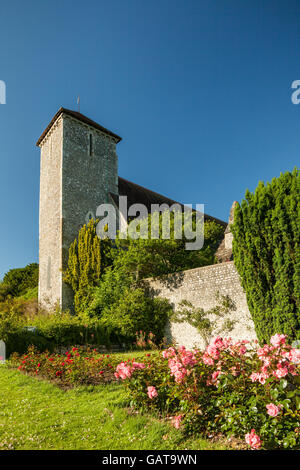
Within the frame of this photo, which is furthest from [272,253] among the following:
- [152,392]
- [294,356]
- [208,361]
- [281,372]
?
[152,392]

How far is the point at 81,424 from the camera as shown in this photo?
3.77 meters

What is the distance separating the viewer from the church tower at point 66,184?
57.7ft

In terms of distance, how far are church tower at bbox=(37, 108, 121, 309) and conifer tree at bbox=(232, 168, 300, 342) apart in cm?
1193

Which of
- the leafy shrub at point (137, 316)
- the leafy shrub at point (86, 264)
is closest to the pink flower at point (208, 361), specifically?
the leafy shrub at point (137, 316)

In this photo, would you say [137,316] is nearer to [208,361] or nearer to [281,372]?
[208,361]

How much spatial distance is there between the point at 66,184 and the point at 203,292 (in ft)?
36.3

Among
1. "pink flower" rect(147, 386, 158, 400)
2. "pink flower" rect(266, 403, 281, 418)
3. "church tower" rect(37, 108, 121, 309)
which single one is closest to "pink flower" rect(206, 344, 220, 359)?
"pink flower" rect(147, 386, 158, 400)

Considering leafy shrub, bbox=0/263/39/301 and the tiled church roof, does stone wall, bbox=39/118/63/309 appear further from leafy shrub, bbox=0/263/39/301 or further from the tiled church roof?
leafy shrub, bbox=0/263/39/301

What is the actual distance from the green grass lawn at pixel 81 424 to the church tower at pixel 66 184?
1210cm

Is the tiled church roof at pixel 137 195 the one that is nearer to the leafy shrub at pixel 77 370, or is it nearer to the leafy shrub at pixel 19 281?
the leafy shrub at pixel 19 281

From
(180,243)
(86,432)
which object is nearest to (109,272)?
(180,243)

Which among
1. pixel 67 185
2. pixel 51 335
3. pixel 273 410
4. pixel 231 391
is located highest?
pixel 67 185

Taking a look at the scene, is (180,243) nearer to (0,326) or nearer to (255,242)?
(255,242)

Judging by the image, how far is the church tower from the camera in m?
17.6
